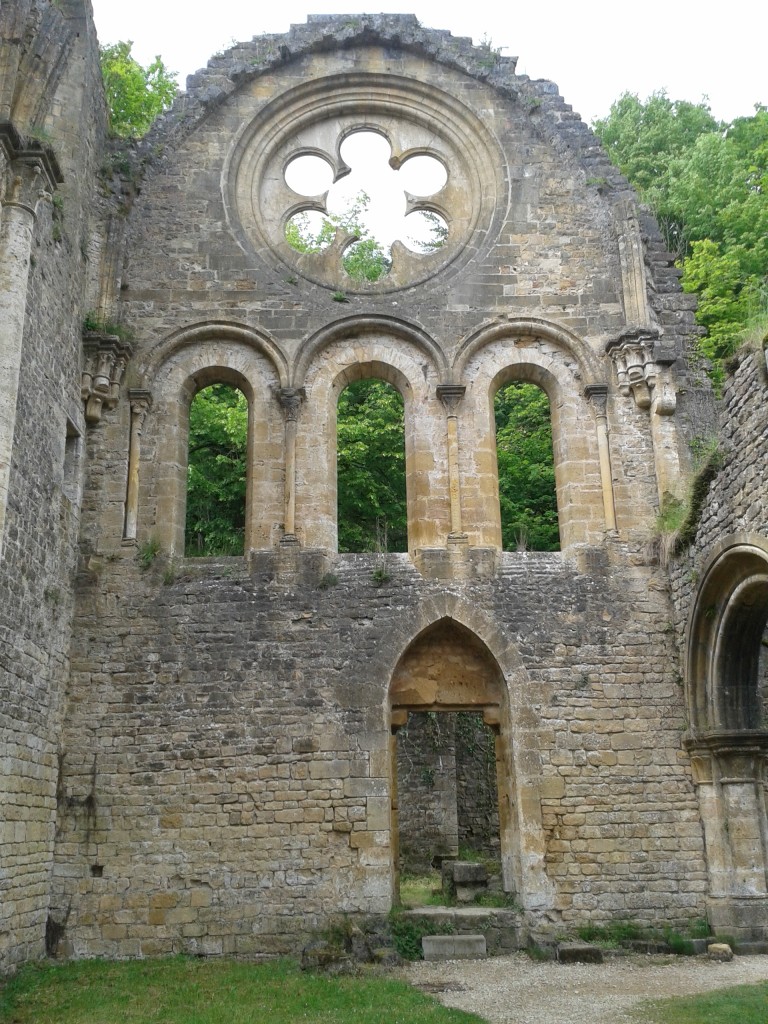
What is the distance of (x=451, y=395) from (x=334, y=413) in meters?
1.53

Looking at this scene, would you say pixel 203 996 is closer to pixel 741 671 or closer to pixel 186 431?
pixel 741 671

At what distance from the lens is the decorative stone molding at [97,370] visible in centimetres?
1194

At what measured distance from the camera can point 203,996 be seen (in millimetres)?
8484

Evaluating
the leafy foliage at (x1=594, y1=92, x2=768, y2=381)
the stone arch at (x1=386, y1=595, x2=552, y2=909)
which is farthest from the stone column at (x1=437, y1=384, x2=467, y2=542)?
the leafy foliage at (x1=594, y1=92, x2=768, y2=381)

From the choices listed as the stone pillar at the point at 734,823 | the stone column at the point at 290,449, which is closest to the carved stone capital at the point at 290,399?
the stone column at the point at 290,449

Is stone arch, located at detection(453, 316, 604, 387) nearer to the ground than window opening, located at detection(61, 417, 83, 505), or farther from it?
farther from it

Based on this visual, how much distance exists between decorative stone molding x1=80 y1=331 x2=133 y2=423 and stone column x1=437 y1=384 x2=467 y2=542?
402 cm

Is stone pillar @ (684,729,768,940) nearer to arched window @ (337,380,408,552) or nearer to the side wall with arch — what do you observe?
the side wall with arch

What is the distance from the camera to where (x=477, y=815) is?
17.4m

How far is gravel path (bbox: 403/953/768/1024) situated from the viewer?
788 centimetres

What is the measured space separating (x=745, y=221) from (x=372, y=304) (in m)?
11.2

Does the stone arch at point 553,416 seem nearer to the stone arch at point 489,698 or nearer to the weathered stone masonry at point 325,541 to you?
the weathered stone masonry at point 325,541

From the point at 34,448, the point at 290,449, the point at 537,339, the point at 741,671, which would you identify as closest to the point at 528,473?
the point at 537,339

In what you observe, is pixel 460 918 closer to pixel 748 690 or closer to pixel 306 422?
pixel 748 690
